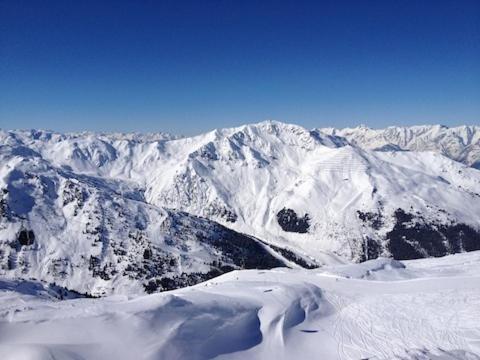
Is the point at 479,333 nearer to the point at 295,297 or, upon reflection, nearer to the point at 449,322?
the point at 449,322

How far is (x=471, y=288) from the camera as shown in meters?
59.5

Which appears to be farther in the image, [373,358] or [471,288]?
[471,288]

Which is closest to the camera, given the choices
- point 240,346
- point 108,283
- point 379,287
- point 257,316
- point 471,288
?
point 240,346

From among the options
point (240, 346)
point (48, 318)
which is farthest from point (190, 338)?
point (48, 318)

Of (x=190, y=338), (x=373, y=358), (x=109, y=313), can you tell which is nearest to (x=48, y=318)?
(x=109, y=313)

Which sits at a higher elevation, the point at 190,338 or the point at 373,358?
the point at 190,338

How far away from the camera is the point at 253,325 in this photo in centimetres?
4369

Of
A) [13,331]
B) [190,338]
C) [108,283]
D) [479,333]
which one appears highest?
[13,331]

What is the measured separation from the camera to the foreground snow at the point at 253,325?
112 feet

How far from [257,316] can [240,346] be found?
23.7 ft

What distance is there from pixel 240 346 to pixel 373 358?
1268 centimetres

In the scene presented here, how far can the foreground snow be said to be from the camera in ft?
112

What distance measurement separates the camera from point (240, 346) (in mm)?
39031

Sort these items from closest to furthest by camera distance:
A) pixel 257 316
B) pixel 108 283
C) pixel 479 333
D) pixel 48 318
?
pixel 48 318
pixel 479 333
pixel 257 316
pixel 108 283
